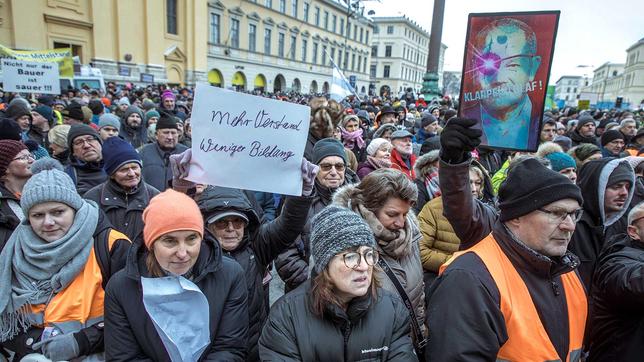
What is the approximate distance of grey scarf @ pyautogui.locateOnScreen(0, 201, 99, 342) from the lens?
209 centimetres

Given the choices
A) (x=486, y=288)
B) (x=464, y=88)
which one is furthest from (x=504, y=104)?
(x=486, y=288)

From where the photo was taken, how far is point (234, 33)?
37438 millimetres

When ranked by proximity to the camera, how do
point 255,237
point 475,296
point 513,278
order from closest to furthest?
point 475,296 → point 513,278 → point 255,237

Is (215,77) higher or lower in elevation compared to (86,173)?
higher

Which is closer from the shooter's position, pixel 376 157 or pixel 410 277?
pixel 410 277

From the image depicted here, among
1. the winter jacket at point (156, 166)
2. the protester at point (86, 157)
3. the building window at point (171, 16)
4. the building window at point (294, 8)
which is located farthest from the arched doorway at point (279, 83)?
the protester at point (86, 157)

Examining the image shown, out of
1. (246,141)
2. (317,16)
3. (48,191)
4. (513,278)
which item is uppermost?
(317,16)

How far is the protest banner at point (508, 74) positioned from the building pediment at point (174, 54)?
30.7 metres

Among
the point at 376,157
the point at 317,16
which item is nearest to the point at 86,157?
the point at 376,157

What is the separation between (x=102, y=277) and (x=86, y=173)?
2218 millimetres

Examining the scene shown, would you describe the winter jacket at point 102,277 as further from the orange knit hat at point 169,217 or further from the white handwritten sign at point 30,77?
the white handwritten sign at point 30,77

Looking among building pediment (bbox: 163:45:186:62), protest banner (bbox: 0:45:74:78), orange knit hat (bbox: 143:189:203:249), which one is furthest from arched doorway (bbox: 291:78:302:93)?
orange knit hat (bbox: 143:189:203:249)

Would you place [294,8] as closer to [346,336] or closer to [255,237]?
[255,237]

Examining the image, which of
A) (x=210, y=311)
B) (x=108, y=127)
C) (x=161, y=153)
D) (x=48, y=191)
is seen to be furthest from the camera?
(x=108, y=127)
